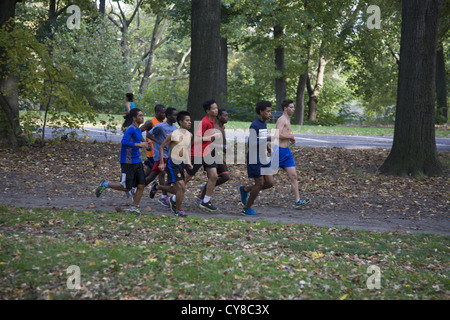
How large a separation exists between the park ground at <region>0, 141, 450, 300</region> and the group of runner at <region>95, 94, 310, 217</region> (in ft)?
1.44

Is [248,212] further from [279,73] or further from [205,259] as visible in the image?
[279,73]

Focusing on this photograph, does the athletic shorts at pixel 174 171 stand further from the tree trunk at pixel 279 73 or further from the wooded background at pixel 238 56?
the tree trunk at pixel 279 73

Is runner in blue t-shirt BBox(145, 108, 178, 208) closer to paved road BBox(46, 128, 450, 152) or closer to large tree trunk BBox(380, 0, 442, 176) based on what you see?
large tree trunk BBox(380, 0, 442, 176)

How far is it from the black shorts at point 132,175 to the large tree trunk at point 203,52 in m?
5.25

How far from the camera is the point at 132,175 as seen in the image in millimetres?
9023

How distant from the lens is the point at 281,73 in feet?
97.3

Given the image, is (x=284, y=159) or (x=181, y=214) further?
(x=284, y=159)

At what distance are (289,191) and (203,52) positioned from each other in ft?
14.8

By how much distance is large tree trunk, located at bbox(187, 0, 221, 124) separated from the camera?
551 inches

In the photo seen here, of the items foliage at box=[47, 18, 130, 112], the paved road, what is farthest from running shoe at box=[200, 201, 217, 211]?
foliage at box=[47, 18, 130, 112]

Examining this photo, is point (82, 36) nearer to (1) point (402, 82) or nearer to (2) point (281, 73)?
(2) point (281, 73)

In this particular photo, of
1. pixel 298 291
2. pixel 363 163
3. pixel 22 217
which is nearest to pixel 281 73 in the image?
pixel 363 163

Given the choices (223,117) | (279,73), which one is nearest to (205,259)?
(223,117)

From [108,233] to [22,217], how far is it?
1.67m
